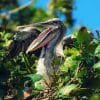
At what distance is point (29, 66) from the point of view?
627 centimetres

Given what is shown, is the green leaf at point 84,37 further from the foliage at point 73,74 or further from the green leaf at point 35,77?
the green leaf at point 35,77

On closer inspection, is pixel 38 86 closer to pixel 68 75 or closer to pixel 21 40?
pixel 68 75

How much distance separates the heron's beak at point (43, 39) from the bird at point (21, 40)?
0.23ft

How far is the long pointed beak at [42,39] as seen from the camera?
6238 millimetres

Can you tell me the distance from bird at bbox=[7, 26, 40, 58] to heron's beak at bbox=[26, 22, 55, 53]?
0.23 ft

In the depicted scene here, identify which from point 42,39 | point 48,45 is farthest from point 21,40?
point 48,45

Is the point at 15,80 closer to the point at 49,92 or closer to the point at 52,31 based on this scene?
the point at 49,92

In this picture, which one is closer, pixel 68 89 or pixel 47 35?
pixel 68 89

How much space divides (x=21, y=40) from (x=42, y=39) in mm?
210

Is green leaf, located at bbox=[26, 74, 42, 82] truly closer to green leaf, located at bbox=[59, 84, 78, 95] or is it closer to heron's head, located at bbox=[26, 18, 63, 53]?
green leaf, located at bbox=[59, 84, 78, 95]

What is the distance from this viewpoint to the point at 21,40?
20.5ft

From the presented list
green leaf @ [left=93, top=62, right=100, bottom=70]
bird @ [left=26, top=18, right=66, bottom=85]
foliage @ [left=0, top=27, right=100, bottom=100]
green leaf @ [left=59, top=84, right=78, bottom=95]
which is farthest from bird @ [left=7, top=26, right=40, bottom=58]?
green leaf @ [left=93, top=62, right=100, bottom=70]

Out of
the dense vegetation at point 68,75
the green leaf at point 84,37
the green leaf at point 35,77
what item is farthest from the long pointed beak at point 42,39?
the green leaf at point 84,37

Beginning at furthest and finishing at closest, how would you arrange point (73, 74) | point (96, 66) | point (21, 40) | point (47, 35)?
1. point (47, 35)
2. point (21, 40)
3. point (73, 74)
4. point (96, 66)
